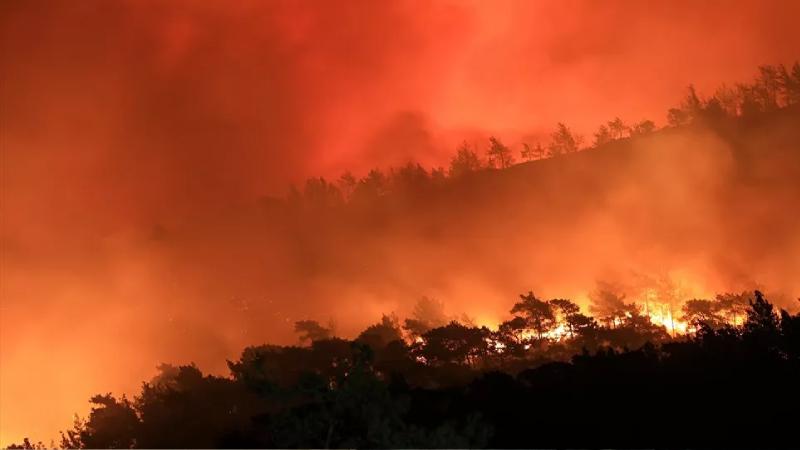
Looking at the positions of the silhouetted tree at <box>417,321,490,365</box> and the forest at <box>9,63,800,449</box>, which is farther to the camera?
the silhouetted tree at <box>417,321,490,365</box>

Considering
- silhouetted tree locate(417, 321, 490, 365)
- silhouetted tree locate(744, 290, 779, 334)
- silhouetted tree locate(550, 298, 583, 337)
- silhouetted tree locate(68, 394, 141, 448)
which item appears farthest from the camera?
silhouetted tree locate(550, 298, 583, 337)

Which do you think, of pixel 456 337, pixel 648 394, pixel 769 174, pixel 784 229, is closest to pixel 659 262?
pixel 784 229

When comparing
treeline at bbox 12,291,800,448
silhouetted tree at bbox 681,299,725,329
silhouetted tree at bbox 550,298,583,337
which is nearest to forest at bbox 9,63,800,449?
treeline at bbox 12,291,800,448

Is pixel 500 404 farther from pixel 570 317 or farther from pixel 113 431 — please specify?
pixel 570 317

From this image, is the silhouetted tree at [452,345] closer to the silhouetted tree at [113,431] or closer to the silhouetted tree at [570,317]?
the silhouetted tree at [570,317]

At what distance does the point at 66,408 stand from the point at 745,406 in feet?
549

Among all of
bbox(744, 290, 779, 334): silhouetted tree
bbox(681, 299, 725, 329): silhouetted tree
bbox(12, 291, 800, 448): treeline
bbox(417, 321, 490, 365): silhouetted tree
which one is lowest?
bbox(12, 291, 800, 448): treeline

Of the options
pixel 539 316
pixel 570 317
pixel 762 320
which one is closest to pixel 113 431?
pixel 762 320

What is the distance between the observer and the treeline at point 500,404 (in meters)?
28.7

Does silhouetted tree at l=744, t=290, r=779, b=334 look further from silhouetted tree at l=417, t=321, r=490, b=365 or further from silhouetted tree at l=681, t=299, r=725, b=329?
silhouetted tree at l=681, t=299, r=725, b=329

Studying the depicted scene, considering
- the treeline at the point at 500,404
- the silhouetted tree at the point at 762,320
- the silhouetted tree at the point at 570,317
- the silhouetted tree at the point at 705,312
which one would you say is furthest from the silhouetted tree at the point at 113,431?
the silhouetted tree at the point at 705,312

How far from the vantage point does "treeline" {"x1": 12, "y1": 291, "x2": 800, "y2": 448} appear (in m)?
28.7

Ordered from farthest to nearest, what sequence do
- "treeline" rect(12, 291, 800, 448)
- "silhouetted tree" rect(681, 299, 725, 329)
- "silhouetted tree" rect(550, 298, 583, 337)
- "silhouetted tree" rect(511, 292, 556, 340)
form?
"silhouetted tree" rect(681, 299, 725, 329) → "silhouetted tree" rect(511, 292, 556, 340) → "silhouetted tree" rect(550, 298, 583, 337) → "treeline" rect(12, 291, 800, 448)

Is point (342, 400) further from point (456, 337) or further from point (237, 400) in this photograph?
point (456, 337)
